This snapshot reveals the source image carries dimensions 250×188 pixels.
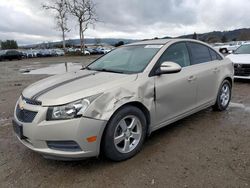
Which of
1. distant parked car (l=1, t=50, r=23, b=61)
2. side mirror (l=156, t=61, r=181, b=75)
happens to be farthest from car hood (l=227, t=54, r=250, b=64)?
distant parked car (l=1, t=50, r=23, b=61)

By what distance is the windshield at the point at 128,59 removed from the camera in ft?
11.5

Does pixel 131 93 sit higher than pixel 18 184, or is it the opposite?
pixel 131 93

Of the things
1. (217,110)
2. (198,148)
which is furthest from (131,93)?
(217,110)

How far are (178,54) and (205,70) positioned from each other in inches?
26.8

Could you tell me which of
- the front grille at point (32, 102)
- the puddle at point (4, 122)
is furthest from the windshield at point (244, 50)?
the front grille at point (32, 102)

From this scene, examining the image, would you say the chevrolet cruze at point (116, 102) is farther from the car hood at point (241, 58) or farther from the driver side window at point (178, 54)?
the car hood at point (241, 58)

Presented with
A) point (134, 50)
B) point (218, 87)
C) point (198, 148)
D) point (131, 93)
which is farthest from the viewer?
point (218, 87)

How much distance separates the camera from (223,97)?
5000 millimetres

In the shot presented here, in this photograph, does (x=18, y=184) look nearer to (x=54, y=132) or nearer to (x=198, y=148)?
(x=54, y=132)

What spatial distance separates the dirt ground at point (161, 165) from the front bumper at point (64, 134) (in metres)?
0.31

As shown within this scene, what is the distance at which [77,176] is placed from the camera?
278 cm

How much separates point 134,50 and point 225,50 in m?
25.1

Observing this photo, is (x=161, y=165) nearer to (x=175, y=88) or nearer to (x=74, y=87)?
(x=175, y=88)

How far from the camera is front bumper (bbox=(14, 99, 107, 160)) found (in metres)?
2.57
